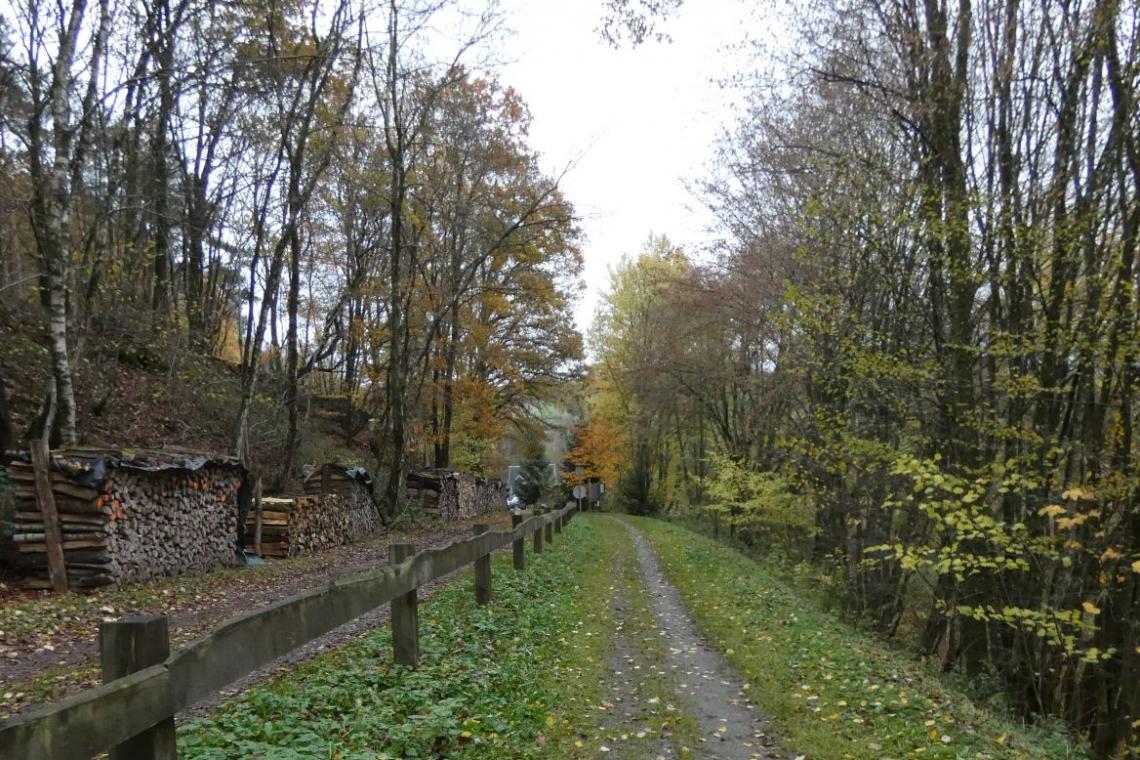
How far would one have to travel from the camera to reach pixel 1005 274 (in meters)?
→ 8.22

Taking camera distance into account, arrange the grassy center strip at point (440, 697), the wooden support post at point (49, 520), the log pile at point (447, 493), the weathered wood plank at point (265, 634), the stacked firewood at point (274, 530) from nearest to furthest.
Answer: the weathered wood plank at point (265, 634) < the grassy center strip at point (440, 697) < the wooden support post at point (49, 520) < the stacked firewood at point (274, 530) < the log pile at point (447, 493)

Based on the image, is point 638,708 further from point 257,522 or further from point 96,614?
point 257,522

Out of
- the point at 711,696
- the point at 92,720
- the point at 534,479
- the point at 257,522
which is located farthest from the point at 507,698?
the point at 534,479

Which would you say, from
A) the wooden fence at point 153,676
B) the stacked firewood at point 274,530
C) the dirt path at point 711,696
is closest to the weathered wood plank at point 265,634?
the wooden fence at point 153,676

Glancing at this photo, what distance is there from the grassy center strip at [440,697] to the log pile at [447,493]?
18069 mm

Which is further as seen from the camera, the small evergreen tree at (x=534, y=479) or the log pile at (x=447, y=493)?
the small evergreen tree at (x=534, y=479)

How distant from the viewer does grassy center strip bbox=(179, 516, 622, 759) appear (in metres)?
3.80

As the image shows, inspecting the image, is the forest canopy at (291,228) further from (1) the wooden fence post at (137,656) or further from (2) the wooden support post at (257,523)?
(1) the wooden fence post at (137,656)

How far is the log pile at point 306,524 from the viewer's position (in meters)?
14.7

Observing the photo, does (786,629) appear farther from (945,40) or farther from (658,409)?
(658,409)

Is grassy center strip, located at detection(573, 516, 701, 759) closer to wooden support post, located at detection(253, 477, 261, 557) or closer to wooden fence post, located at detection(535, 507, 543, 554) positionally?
wooden fence post, located at detection(535, 507, 543, 554)

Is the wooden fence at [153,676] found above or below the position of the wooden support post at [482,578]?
above

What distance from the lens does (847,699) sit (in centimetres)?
559

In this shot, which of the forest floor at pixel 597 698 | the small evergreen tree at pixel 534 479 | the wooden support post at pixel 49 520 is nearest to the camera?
the forest floor at pixel 597 698
